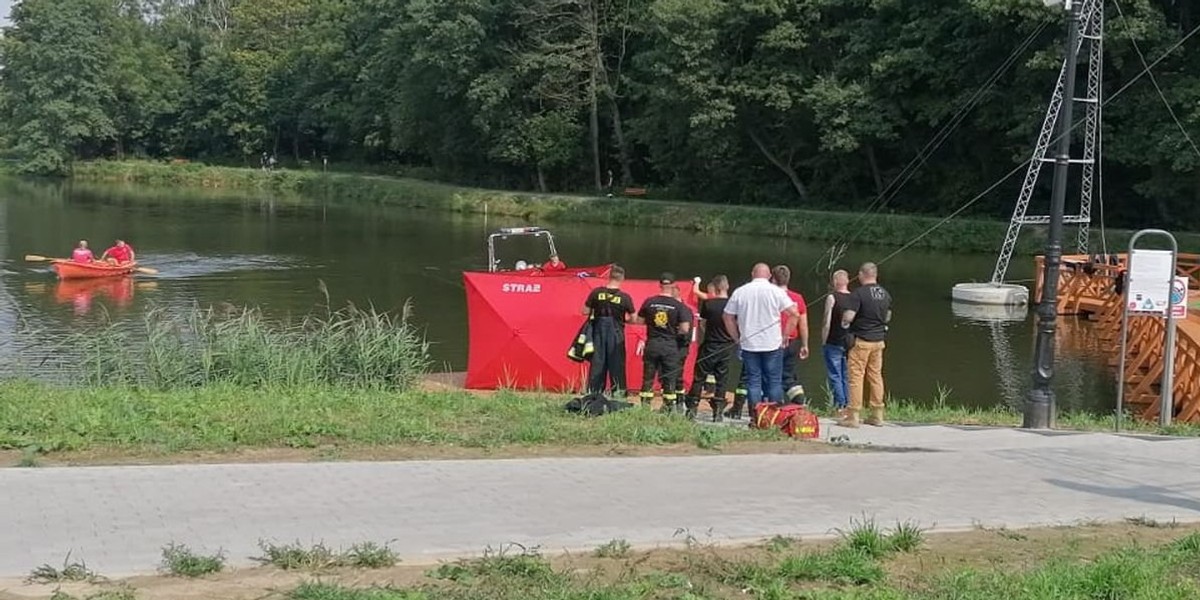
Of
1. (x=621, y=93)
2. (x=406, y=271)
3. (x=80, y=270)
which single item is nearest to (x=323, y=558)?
(x=80, y=270)

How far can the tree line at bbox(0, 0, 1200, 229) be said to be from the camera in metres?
45.9

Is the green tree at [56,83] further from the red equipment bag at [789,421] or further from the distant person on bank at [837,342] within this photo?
the red equipment bag at [789,421]

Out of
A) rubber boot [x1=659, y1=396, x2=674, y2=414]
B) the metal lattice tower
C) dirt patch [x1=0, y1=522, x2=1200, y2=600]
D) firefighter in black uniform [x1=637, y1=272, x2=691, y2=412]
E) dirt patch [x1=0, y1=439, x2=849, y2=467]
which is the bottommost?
rubber boot [x1=659, y1=396, x2=674, y2=414]

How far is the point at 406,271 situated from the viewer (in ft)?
119

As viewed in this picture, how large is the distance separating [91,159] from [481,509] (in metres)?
100

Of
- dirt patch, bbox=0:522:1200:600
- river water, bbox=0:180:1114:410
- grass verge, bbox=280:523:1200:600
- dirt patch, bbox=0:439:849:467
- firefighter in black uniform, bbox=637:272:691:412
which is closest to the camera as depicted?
dirt patch, bbox=0:522:1200:600

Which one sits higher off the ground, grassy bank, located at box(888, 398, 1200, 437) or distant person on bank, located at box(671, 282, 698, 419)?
distant person on bank, located at box(671, 282, 698, 419)

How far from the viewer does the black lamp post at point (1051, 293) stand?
12.7 m

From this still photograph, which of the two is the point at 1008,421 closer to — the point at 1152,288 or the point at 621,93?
the point at 1152,288

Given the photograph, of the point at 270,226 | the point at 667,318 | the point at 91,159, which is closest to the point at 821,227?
the point at 270,226

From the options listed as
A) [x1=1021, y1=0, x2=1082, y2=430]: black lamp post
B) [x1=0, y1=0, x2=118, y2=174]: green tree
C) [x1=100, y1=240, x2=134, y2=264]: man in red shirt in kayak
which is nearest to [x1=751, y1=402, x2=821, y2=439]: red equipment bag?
[x1=1021, y1=0, x2=1082, y2=430]: black lamp post

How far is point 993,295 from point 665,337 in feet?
63.7

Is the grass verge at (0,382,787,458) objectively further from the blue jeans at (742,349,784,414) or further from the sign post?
the sign post

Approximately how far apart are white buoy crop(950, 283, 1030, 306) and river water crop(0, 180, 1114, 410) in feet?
1.62
